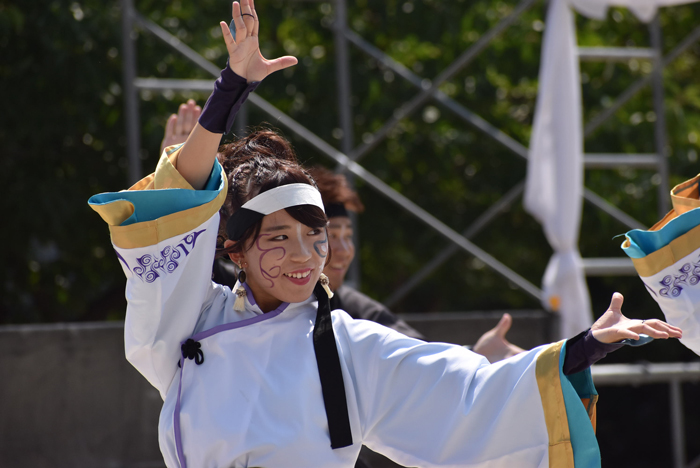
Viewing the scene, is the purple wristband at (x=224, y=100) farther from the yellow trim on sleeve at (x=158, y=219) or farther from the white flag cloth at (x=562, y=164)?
the white flag cloth at (x=562, y=164)

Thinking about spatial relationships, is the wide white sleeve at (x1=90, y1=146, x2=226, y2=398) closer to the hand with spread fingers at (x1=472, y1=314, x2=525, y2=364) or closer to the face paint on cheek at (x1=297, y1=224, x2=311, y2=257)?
the face paint on cheek at (x1=297, y1=224, x2=311, y2=257)

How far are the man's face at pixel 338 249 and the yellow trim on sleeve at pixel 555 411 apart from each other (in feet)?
3.13

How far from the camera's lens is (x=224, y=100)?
166 cm

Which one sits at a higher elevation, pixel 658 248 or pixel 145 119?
pixel 145 119

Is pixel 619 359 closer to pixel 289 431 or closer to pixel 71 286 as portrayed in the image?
pixel 71 286

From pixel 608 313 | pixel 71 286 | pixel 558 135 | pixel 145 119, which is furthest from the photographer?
pixel 71 286

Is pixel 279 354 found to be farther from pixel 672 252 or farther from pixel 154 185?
pixel 672 252

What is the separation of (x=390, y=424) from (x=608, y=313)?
0.52 m

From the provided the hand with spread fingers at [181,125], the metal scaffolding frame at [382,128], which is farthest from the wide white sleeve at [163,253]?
the metal scaffolding frame at [382,128]

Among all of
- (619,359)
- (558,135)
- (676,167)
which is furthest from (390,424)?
(619,359)

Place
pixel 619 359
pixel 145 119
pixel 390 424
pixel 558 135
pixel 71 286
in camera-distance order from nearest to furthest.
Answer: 1. pixel 390 424
2. pixel 558 135
3. pixel 145 119
4. pixel 71 286
5. pixel 619 359

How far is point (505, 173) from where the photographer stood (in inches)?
214

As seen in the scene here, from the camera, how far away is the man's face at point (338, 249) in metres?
2.61

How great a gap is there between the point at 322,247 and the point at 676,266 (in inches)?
30.5
